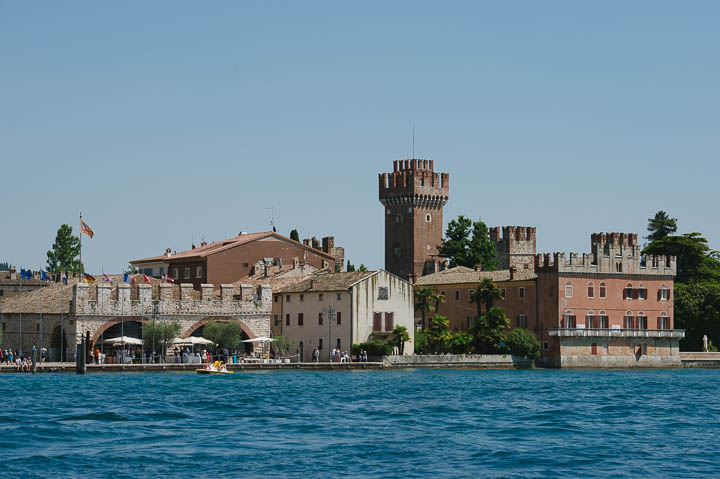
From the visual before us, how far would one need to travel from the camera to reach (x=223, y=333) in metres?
73.2

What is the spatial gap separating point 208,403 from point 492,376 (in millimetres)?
26637

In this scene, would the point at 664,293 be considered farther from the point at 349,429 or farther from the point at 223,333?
the point at 349,429

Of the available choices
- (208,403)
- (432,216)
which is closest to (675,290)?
(432,216)

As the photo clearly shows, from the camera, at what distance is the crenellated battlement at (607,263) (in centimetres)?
8362

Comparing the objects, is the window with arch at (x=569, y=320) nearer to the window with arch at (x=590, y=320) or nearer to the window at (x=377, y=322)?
the window with arch at (x=590, y=320)

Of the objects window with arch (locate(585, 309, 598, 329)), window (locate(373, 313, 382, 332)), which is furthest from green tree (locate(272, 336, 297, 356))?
window with arch (locate(585, 309, 598, 329))

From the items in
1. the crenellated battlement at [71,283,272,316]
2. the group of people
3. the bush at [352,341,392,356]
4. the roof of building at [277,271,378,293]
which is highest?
the roof of building at [277,271,378,293]

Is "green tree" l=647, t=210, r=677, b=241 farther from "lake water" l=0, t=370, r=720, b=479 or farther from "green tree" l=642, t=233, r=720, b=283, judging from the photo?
"lake water" l=0, t=370, r=720, b=479

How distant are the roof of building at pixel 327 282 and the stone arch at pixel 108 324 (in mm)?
11854

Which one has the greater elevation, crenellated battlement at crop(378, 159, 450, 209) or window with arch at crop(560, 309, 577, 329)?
crenellated battlement at crop(378, 159, 450, 209)

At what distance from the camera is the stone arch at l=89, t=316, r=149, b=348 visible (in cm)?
7081

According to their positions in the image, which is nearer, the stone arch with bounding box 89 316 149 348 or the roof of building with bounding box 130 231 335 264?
the stone arch with bounding box 89 316 149 348

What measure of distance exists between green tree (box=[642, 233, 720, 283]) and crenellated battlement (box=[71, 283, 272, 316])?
37759 millimetres

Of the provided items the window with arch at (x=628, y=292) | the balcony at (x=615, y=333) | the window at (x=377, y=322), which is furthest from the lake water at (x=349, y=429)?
the window with arch at (x=628, y=292)
